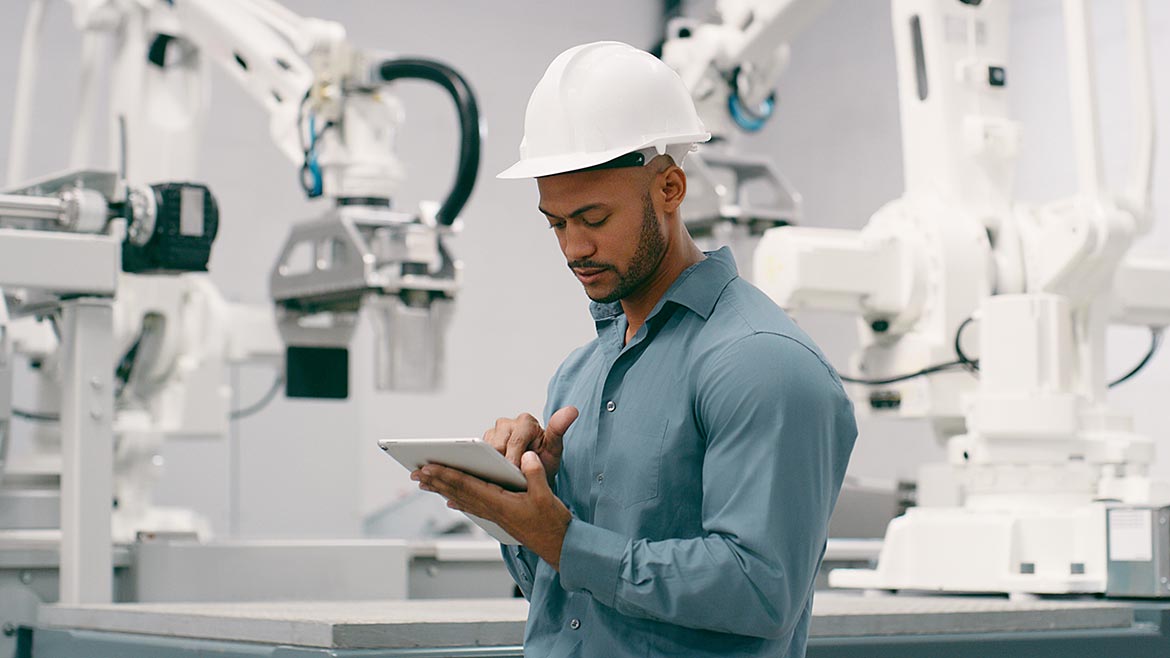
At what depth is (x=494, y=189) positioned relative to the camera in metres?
8.62

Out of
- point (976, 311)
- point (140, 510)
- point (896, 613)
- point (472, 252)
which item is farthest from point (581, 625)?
point (472, 252)

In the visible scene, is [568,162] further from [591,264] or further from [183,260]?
[183,260]

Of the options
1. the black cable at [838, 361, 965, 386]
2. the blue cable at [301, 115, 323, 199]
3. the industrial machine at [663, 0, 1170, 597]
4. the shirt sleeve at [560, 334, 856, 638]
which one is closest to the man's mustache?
the shirt sleeve at [560, 334, 856, 638]

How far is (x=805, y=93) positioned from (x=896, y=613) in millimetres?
6348

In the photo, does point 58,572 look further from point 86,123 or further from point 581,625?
point 581,625

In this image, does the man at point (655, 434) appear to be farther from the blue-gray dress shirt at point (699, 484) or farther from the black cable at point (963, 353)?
the black cable at point (963, 353)

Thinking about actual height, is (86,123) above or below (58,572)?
above

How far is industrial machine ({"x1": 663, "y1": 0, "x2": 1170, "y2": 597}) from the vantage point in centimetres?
331

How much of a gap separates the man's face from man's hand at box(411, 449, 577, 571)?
20cm

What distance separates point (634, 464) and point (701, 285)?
0.20 meters

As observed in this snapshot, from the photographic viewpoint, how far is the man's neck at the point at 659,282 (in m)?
1.69

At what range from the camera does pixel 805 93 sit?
876cm

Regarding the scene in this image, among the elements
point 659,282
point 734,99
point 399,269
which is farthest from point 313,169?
point 659,282

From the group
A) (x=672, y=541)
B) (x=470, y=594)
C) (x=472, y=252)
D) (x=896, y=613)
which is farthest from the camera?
(x=472, y=252)
